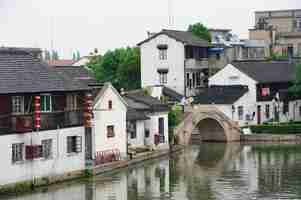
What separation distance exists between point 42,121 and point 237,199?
1072cm

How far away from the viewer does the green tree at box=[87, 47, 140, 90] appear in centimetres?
8431

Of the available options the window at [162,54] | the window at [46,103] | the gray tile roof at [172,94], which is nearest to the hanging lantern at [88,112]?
the window at [46,103]

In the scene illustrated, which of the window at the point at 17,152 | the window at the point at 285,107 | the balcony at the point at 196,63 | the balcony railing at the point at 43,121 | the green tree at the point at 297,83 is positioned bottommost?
the window at the point at 17,152

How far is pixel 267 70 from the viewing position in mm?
76188

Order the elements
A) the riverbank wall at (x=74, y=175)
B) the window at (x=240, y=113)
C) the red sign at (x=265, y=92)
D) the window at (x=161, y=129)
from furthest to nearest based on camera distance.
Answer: the red sign at (x=265, y=92) → the window at (x=240, y=113) → the window at (x=161, y=129) → the riverbank wall at (x=74, y=175)

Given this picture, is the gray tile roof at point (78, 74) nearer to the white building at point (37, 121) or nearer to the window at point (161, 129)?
the white building at point (37, 121)

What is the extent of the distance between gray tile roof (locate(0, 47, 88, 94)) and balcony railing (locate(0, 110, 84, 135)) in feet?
3.99

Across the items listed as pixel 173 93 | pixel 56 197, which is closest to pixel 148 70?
pixel 173 93

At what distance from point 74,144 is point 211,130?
24615mm

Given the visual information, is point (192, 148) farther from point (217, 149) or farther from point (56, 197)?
point (56, 197)

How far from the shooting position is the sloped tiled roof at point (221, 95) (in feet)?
236

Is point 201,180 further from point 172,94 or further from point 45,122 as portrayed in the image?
point 172,94

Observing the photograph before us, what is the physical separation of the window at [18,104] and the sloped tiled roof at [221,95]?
31.2 metres

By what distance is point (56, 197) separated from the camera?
4044 centimetres
